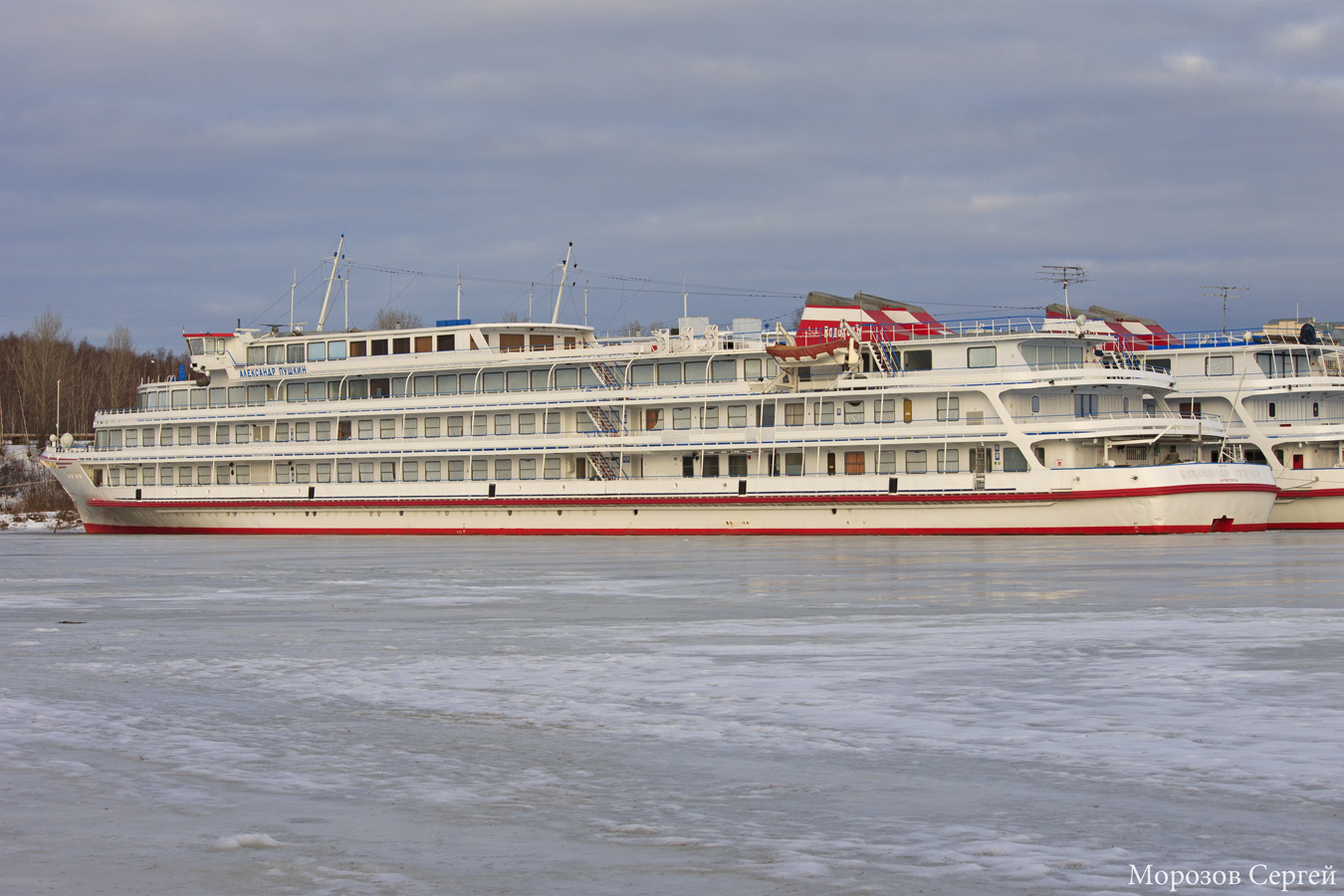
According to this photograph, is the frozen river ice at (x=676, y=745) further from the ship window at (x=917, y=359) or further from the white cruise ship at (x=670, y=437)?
the ship window at (x=917, y=359)

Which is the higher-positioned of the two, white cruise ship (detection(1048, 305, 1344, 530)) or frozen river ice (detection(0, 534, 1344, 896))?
white cruise ship (detection(1048, 305, 1344, 530))

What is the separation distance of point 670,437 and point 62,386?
89425mm

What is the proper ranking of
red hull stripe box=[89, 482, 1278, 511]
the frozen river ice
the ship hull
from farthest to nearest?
red hull stripe box=[89, 482, 1278, 511] < the ship hull < the frozen river ice

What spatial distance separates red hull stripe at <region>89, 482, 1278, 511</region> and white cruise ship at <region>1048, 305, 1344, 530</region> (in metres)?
5.47

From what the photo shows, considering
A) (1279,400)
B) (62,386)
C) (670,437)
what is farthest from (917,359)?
(62,386)

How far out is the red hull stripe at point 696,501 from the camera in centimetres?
4669

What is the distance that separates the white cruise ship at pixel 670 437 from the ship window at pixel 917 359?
0.08 m

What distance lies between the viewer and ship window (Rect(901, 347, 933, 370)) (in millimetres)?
52469

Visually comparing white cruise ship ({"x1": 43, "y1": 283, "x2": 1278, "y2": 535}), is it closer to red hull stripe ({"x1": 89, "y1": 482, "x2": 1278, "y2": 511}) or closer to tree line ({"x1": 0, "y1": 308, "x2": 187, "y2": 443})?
red hull stripe ({"x1": 89, "y1": 482, "x2": 1278, "y2": 511})

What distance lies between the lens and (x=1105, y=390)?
165ft

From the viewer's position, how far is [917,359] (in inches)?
2077

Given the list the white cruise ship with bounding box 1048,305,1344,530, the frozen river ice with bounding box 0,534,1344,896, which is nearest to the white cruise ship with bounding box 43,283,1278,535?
the white cruise ship with bounding box 1048,305,1344,530

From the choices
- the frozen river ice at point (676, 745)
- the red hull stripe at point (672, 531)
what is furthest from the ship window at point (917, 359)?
the frozen river ice at point (676, 745)

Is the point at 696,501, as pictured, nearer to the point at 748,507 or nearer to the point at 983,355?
the point at 748,507
